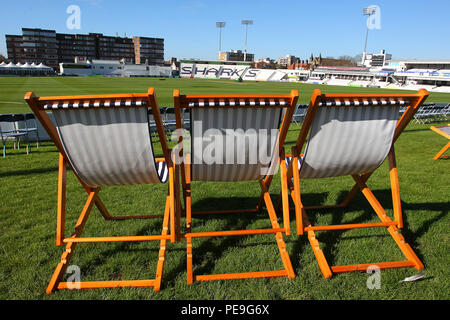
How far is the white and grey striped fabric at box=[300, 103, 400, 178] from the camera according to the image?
2.41 meters

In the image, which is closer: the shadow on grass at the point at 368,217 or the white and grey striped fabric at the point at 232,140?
the white and grey striped fabric at the point at 232,140

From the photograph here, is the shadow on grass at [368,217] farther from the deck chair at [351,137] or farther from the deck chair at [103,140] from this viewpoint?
the deck chair at [103,140]

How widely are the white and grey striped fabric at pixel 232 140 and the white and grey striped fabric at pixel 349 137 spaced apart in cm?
34

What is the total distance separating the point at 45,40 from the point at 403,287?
131 m

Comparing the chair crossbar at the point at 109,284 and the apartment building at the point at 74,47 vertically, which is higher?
the apartment building at the point at 74,47

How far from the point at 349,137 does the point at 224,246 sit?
5.02ft

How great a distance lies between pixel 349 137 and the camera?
2.48m

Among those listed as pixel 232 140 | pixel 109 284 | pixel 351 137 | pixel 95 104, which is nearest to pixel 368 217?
pixel 351 137

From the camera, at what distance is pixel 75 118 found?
7.30 ft

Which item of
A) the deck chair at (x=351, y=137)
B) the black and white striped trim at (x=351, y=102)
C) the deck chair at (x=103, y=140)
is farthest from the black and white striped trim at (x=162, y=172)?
the black and white striped trim at (x=351, y=102)

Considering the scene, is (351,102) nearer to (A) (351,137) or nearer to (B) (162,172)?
(A) (351,137)

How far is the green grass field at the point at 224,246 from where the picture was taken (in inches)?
88.9
